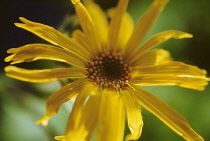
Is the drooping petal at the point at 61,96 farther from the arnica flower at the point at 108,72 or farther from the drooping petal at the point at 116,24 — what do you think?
the drooping petal at the point at 116,24

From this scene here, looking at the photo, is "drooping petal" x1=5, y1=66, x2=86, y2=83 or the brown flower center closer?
"drooping petal" x1=5, y1=66, x2=86, y2=83

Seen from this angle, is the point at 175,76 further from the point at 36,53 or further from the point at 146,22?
the point at 36,53

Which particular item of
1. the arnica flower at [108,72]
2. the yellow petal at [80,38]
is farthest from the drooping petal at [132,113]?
the yellow petal at [80,38]

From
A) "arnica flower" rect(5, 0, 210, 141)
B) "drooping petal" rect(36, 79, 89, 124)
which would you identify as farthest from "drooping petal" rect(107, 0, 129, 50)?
"drooping petal" rect(36, 79, 89, 124)

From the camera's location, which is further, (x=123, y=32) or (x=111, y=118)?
(x=123, y=32)

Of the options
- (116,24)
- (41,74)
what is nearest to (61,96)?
(41,74)

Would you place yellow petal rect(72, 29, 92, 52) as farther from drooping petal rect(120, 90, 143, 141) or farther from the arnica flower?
drooping petal rect(120, 90, 143, 141)
